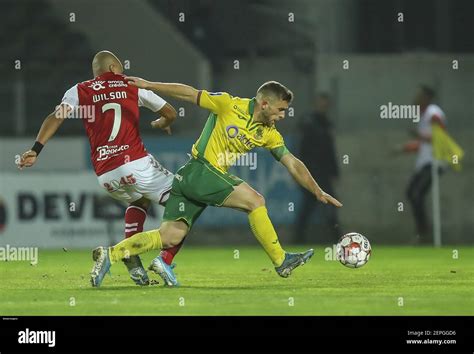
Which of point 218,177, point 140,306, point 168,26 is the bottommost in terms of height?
point 140,306

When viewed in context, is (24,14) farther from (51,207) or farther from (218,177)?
(218,177)

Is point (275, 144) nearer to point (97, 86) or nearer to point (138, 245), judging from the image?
point (138, 245)

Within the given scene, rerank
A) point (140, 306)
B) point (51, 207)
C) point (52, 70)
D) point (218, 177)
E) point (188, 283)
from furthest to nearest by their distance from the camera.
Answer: point (52, 70)
point (51, 207)
point (188, 283)
point (218, 177)
point (140, 306)

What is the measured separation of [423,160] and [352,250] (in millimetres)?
6665

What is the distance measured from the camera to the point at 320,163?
17.6 meters

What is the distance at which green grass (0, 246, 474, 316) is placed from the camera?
9.14m

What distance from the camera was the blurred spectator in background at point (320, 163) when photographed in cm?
1752

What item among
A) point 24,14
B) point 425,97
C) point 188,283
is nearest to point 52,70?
point 24,14

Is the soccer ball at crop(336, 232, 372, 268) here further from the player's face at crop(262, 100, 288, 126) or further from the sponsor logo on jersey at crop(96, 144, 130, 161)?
the sponsor logo on jersey at crop(96, 144, 130, 161)

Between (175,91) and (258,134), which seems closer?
(175,91)

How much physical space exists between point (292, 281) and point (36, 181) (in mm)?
6506

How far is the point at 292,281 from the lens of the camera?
1122cm

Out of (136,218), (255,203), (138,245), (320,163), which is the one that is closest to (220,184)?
(255,203)

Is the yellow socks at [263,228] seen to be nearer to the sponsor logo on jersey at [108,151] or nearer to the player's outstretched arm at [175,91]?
the player's outstretched arm at [175,91]
